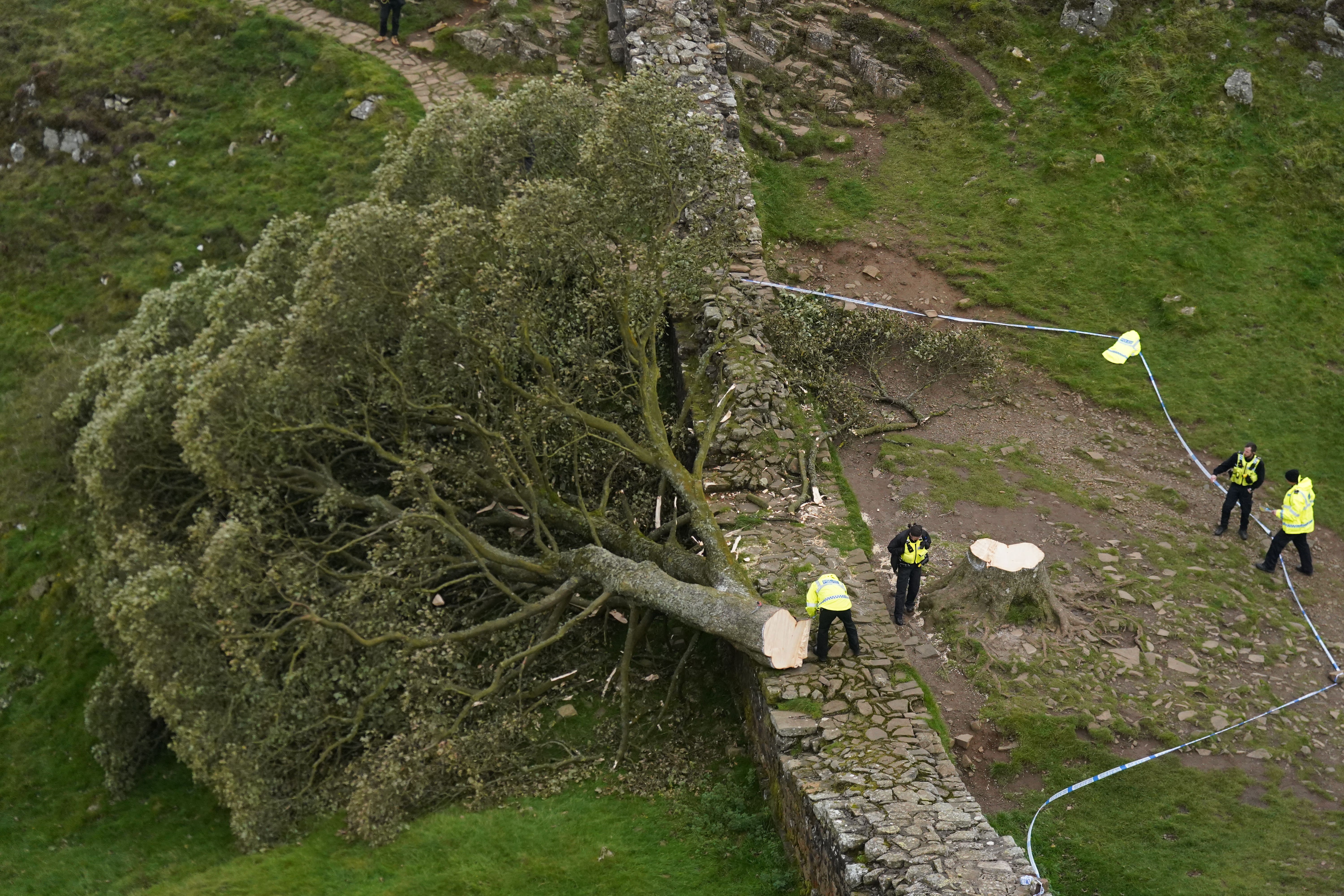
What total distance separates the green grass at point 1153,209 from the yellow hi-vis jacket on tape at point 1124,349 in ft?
1.64

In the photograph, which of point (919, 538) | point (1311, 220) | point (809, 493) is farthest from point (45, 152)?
point (1311, 220)

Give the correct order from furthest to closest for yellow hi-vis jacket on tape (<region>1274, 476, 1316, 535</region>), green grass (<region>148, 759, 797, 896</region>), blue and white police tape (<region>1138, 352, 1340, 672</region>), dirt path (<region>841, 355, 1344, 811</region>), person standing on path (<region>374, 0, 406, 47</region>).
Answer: person standing on path (<region>374, 0, 406, 47</region>), yellow hi-vis jacket on tape (<region>1274, 476, 1316, 535</region>), blue and white police tape (<region>1138, 352, 1340, 672</region>), dirt path (<region>841, 355, 1344, 811</region>), green grass (<region>148, 759, 797, 896</region>)

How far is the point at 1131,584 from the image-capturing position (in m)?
17.3

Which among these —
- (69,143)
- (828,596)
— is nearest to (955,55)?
(828,596)

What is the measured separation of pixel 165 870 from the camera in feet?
55.0

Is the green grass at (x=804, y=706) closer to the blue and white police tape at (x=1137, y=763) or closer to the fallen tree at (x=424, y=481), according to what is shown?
the fallen tree at (x=424, y=481)

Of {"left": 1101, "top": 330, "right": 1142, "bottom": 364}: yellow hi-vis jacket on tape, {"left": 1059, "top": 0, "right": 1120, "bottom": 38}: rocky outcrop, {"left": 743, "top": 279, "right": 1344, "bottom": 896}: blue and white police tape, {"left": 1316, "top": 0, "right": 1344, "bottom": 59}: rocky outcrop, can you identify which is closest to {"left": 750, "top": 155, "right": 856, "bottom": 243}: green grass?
{"left": 743, "top": 279, "right": 1344, "bottom": 896}: blue and white police tape

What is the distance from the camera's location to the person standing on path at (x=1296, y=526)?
17.5 m

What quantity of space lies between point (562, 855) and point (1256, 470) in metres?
13.0

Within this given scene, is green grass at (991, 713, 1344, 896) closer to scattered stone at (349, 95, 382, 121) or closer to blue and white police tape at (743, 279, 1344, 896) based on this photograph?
blue and white police tape at (743, 279, 1344, 896)

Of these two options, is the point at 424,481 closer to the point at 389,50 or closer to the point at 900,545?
the point at 900,545

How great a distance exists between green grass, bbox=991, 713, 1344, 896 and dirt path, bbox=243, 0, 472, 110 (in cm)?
2197

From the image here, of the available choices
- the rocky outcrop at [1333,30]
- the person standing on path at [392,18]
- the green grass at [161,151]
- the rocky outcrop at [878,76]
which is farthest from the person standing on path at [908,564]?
the person standing on path at [392,18]

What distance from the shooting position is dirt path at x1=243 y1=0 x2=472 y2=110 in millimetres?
29734
